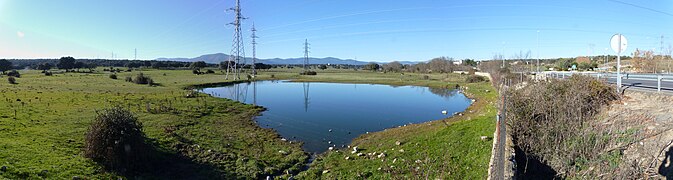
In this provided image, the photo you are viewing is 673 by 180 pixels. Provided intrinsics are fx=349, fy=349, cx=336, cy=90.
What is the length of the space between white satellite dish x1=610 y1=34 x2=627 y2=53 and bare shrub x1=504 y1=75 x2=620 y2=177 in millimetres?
2170

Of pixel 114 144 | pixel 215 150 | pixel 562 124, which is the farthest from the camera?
pixel 215 150

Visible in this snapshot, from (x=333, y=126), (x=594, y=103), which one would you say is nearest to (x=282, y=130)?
(x=333, y=126)

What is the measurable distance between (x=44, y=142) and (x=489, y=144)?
20677 millimetres

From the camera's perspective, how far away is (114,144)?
1442 cm

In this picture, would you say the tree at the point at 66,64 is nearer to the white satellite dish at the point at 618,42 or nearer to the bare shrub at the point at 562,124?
the bare shrub at the point at 562,124

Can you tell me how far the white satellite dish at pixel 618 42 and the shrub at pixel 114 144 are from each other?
21.1m

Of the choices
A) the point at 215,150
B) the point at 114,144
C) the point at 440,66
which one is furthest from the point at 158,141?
the point at 440,66

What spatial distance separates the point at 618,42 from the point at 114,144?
71.0 feet

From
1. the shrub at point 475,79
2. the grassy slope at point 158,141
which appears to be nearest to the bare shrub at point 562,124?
the grassy slope at point 158,141

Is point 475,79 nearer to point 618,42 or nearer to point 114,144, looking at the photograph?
point 618,42

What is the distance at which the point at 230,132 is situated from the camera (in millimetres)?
24234

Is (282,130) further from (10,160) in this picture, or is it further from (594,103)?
(594,103)

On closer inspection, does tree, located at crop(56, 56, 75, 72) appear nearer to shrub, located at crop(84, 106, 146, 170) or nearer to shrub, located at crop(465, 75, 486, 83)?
shrub, located at crop(465, 75, 486, 83)

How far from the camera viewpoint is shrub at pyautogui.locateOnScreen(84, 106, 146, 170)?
47.0 feet
